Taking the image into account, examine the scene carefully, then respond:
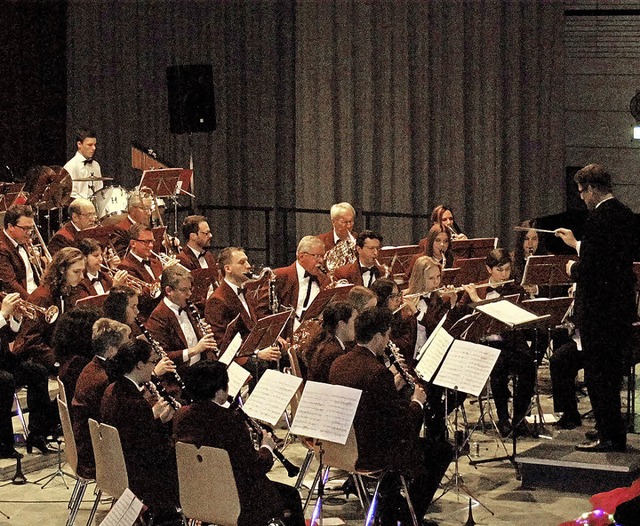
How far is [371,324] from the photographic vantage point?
5.83 m

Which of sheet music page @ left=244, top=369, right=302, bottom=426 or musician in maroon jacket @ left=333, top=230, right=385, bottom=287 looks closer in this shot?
sheet music page @ left=244, top=369, right=302, bottom=426

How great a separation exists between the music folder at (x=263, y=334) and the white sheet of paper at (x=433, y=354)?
0.95 metres

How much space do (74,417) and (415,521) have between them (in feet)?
5.53

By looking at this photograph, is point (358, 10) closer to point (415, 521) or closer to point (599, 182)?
point (599, 182)

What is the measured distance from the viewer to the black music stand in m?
9.31

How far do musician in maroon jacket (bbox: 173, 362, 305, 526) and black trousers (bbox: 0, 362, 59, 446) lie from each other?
2663 millimetres

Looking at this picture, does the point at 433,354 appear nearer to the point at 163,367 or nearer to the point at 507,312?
the point at 507,312

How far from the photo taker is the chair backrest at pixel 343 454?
5.71m

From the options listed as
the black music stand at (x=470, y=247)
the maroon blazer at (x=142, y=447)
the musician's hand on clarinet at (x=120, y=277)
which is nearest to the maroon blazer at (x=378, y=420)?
the maroon blazer at (x=142, y=447)

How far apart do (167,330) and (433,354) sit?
6.11ft

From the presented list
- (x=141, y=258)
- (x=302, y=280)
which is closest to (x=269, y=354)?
(x=302, y=280)

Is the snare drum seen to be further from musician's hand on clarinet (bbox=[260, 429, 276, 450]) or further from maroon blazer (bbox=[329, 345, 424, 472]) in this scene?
musician's hand on clarinet (bbox=[260, 429, 276, 450])

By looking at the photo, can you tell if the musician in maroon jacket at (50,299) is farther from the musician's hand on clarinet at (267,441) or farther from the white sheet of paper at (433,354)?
the musician's hand on clarinet at (267,441)

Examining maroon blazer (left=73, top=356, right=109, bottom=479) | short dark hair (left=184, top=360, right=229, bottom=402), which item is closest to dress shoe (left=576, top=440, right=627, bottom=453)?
short dark hair (left=184, top=360, right=229, bottom=402)
